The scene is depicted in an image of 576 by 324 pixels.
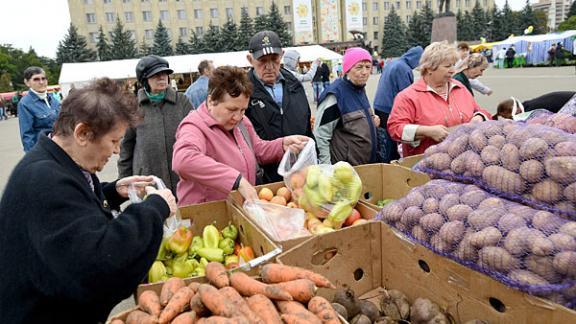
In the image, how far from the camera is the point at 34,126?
5.95 m

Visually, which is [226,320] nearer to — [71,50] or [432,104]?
[432,104]

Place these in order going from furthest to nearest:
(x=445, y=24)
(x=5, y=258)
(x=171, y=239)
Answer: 1. (x=445, y=24)
2. (x=171, y=239)
3. (x=5, y=258)

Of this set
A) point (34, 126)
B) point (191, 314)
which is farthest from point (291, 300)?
point (34, 126)

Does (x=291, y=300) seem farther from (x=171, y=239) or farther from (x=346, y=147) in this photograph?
(x=346, y=147)

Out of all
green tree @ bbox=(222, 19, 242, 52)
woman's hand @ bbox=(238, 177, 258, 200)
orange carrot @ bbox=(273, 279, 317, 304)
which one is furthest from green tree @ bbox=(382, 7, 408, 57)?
orange carrot @ bbox=(273, 279, 317, 304)

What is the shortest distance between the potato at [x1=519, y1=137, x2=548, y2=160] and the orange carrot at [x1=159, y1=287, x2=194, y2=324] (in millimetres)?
1535

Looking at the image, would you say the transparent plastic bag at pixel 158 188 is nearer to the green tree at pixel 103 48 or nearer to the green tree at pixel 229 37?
the green tree at pixel 229 37

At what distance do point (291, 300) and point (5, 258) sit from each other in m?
0.99

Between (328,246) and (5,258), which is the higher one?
(5,258)

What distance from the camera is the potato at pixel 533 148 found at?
189 centimetres

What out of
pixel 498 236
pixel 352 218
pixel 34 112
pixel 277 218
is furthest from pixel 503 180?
pixel 34 112

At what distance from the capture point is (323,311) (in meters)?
1.59

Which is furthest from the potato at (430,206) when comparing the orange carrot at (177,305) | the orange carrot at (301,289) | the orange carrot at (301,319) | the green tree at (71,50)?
the green tree at (71,50)

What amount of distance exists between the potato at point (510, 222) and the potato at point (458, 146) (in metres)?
0.61
